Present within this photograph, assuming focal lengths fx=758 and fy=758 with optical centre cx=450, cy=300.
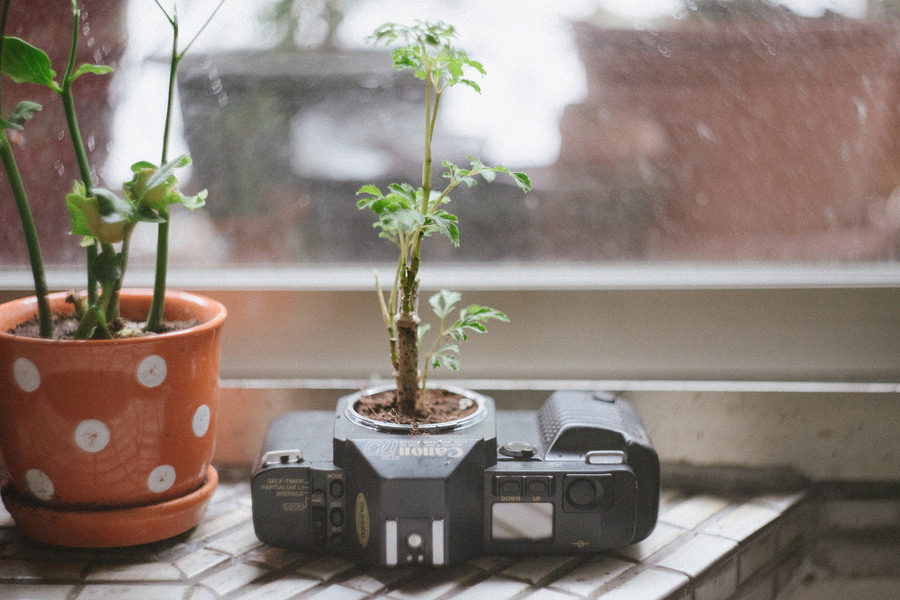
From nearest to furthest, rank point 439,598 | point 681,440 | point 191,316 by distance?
point 439,598
point 191,316
point 681,440

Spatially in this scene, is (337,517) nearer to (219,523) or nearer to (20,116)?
(219,523)

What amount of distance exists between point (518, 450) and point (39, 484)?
43cm

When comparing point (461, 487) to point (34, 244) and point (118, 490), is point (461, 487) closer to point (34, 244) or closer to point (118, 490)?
point (118, 490)

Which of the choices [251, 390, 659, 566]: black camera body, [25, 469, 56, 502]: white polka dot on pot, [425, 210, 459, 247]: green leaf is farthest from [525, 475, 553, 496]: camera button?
[25, 469, 56, 502]: white polka dot on pot

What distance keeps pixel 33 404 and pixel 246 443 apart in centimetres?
27

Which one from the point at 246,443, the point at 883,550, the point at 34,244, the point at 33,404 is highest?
the point at 34,244

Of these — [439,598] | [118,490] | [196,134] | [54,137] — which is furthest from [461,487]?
[54,137]

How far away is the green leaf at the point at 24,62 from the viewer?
622 mm

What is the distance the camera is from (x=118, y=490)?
2.21ft

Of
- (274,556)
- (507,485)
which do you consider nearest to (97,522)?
(274,556)

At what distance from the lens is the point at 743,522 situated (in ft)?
2.54

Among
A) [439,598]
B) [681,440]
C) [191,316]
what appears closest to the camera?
[439,598]

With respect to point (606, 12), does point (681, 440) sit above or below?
below

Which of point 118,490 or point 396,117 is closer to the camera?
point 118,490
